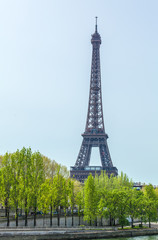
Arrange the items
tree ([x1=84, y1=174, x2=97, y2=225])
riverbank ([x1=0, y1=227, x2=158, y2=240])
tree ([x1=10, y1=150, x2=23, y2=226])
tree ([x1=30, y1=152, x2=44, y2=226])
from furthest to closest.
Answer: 1. tree ([x1=84, y1=174, x2=97, y2=225])
2. tree ([x1=30, y1=152, x2=44, y2=226])
3. tree ([x1=10, y1=150, x2=23, y2=226])
4. riverbank ([x1=0, y1=227, x2=158, y2=240])

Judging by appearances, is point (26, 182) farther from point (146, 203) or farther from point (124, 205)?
point (146, 203)

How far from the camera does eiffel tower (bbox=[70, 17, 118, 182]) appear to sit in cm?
13575

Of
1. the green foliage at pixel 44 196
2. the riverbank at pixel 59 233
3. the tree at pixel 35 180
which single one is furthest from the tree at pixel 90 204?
the tree at pixel 35 180

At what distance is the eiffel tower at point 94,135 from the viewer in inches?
5344

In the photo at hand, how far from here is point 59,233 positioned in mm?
51250

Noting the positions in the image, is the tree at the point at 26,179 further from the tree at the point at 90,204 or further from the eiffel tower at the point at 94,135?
the eiffel tower at the point at 94,135

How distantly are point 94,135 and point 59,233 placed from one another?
301 ft

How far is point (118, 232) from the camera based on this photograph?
57.0 metres

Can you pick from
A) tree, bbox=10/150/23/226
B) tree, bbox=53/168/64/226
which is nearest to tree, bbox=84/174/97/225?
tree, bbox=53/168/64/226

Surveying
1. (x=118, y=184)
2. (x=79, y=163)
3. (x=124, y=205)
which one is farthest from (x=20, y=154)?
(x=79, y=163)

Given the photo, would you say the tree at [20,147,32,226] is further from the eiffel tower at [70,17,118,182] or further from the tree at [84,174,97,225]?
the eiffel tower at [70,17,118,182]

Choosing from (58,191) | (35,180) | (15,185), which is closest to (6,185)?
(15,185)

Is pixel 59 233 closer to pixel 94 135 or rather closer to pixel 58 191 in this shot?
pixel 58 191

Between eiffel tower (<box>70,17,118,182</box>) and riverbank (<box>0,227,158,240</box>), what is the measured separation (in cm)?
7472
